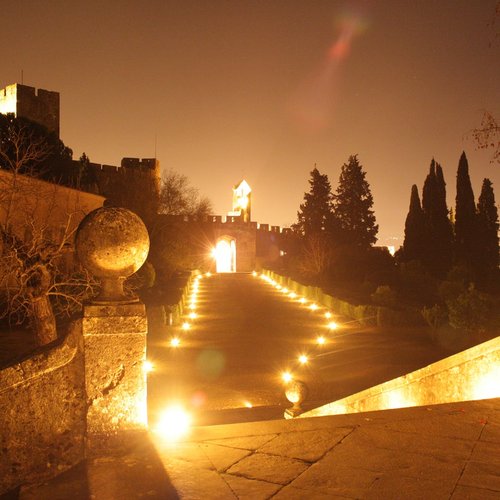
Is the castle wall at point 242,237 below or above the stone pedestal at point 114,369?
above

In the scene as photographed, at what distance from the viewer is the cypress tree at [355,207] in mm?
48188

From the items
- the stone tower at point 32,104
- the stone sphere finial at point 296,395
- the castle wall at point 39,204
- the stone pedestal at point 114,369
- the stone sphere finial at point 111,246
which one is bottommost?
the stone sphere finial at point 296,395

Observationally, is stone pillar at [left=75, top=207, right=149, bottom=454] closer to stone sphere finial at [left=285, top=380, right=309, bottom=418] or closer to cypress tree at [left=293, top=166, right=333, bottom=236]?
stone sphere finial at [left=285, top=380, right=309, bottom=418]

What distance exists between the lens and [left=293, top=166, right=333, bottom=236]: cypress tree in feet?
163

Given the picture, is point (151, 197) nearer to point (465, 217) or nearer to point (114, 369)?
point (465, 217)

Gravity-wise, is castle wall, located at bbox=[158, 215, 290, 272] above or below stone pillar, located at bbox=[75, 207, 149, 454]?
above

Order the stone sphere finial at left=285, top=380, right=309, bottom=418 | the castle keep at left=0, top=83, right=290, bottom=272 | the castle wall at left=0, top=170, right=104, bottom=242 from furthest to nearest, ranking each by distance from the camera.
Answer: the castle keep at left=0, top=83, right=290, bottom=272 < the castle wall at left=0, top=170, right=104, bottom=242 < the stone sphere finial at left=285, top=380, right=309, bottom=418

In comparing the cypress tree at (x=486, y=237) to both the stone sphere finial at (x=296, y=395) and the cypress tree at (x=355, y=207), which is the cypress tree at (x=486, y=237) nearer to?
the cypress tree at (x=355, y=207)

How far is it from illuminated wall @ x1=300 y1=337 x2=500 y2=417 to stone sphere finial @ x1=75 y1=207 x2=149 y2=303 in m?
3.65

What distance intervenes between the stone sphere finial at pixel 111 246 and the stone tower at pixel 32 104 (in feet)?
128

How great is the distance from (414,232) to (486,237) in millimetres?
5638

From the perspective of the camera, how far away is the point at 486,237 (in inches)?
1587

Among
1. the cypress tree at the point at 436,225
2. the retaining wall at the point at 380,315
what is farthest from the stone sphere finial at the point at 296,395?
the cypress tree at the point at 436,225

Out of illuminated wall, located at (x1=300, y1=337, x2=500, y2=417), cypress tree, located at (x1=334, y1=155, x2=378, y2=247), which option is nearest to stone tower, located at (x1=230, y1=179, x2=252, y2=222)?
cypress tree, located at (x1=334, y1=155, x2=378, y2=247)
